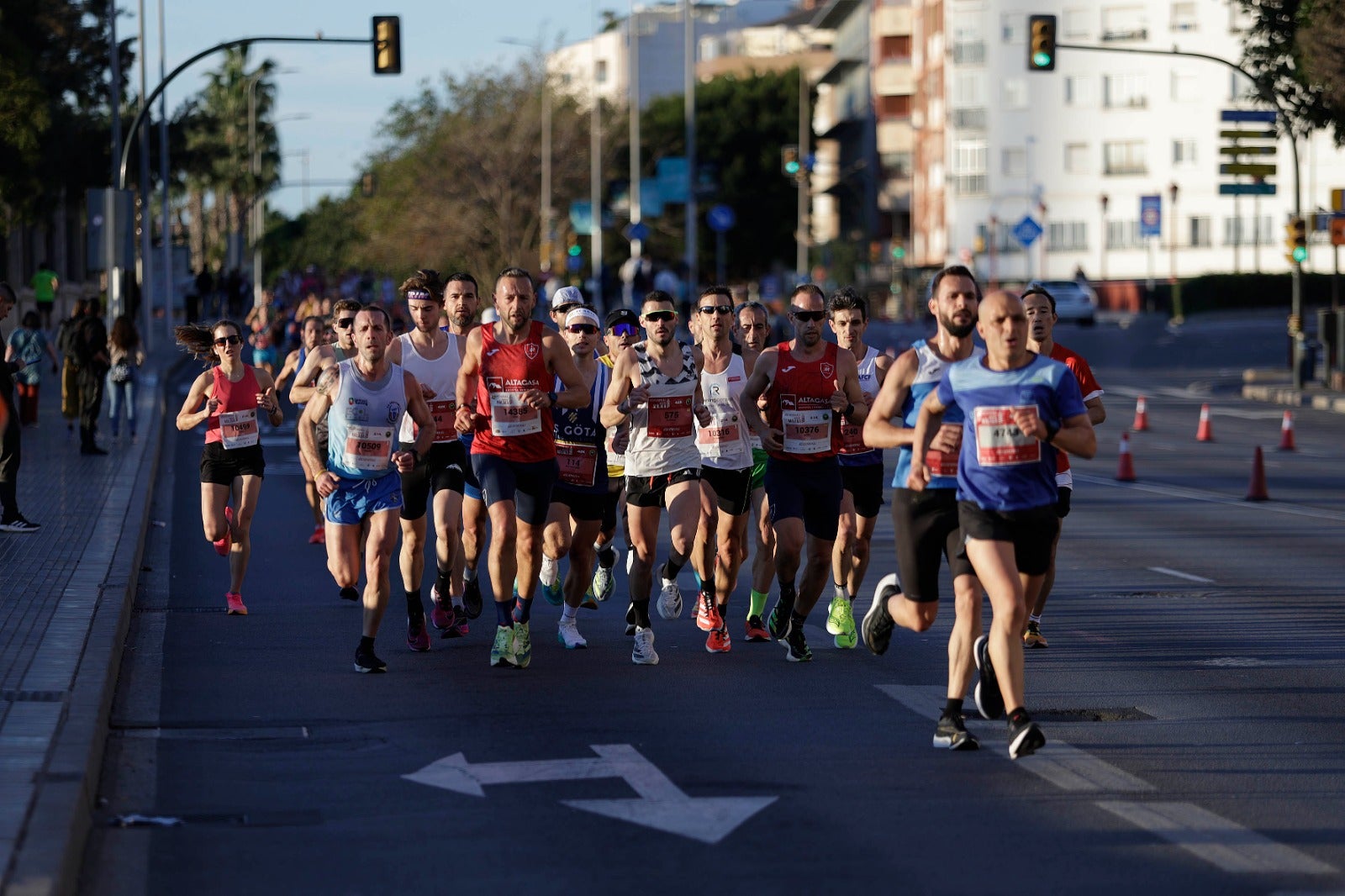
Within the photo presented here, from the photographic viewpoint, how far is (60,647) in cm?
1050

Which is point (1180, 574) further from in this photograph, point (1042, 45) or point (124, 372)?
point (1042, 45)

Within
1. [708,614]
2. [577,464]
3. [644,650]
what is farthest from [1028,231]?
[644,650]

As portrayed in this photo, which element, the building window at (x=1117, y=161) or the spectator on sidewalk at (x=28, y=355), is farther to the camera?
the building window at (x=1117, y=161)

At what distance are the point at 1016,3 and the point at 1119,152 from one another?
23.3ft

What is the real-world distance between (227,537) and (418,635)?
2.76m

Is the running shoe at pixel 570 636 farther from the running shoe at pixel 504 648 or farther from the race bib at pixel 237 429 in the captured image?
the race bib at pixel 237 429

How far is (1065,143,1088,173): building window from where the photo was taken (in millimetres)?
89438

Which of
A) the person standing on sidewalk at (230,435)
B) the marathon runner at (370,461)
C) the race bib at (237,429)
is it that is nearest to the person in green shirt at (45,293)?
the person standing on sidewalk at (230,435)

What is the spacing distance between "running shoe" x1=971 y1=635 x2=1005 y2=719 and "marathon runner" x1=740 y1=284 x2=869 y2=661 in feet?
7.31

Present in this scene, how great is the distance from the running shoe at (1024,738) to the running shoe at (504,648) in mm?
3134

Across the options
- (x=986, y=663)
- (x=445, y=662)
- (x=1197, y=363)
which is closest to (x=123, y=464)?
(x=445, y=662)

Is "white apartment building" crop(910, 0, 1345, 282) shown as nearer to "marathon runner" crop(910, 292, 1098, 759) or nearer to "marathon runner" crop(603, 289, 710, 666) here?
"marathon runner" crop(603, 289, 710, 666)

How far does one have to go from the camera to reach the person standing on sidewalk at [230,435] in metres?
13.3

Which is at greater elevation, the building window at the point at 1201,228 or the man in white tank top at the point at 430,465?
the building window at the point at 1201,228
